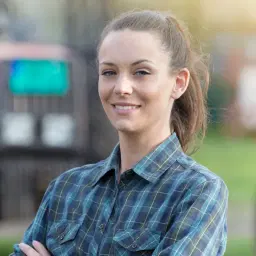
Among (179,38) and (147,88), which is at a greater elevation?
(179,38)

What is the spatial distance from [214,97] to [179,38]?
304 centimetres

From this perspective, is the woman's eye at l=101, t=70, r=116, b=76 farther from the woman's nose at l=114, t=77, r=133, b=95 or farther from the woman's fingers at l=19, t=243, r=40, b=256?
the woman's fingers at l=19, t=243, r=40, b=256

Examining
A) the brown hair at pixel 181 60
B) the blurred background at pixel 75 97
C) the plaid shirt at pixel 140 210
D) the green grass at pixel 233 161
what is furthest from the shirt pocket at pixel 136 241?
the green grass at pixel 233 161

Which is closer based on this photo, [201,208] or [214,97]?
[201,208]

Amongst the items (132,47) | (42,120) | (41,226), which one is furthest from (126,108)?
(42,120)

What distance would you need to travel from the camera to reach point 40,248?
2.05 metres

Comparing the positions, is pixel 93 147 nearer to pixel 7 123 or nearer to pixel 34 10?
pixel 7 123

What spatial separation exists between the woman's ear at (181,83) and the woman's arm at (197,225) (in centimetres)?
27

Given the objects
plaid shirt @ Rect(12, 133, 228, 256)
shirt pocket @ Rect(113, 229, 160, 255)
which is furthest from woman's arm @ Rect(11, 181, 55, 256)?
shirt pocket @ Rect(113, 229, 160, 255)

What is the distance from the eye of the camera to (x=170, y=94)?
6.42 feet

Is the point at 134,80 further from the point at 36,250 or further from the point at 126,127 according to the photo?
the point at 36,250

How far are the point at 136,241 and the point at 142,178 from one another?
0.19 m

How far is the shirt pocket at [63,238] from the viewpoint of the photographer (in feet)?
6.40

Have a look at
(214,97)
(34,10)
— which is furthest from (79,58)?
(214,97)
